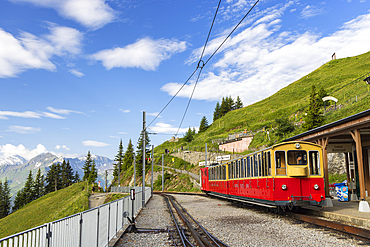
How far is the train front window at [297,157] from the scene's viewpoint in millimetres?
13289

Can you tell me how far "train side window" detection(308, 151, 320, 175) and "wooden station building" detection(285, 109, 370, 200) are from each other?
2446mm

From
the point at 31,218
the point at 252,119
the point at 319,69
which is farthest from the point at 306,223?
the point at 319,69

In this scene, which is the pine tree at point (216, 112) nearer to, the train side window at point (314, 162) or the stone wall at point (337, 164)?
the stone wall at point (337, 164)

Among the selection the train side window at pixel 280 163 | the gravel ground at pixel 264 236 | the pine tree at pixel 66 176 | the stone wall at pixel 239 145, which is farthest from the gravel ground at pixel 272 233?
the pine tree at pixel 66 176

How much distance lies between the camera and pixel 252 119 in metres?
102

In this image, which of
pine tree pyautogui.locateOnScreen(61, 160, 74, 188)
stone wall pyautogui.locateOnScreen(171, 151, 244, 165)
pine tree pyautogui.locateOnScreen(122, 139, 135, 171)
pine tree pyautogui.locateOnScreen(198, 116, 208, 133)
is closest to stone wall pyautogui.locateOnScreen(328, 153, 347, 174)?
stone wall pyautogui.locateOnScreen(171, 151, 244, 165)

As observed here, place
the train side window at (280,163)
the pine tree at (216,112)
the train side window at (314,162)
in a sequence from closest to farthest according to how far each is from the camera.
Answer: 1. the train side window at (280,163)
2. the train side window at (314,162)
3. the pine tree at (216,112)

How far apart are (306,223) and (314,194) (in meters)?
2.13

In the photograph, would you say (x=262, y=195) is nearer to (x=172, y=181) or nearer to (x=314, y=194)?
(x=314, y=194)

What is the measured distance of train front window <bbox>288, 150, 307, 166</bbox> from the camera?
13.3 metres

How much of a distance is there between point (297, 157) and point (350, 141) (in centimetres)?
885

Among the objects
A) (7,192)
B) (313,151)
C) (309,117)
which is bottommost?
(7,192)

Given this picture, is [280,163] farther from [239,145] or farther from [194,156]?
[194,156]

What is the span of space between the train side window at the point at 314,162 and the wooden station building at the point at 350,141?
96.3 inches
